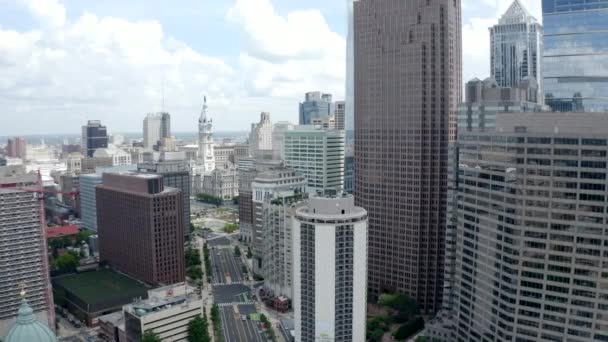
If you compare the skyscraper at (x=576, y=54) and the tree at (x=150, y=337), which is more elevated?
the skyscraper at (x=576, y=54)

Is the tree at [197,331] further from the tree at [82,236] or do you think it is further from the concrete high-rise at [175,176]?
the tree at [82,236]

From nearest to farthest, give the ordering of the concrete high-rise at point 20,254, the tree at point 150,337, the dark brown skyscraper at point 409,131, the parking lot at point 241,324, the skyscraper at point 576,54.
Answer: the tree at point 150,337 → the concrete high-rise at point 20,254 → the parking lot at point 241,324 → the dark brown skyscraper at point 409,131 → the skyscraper at point 576,54

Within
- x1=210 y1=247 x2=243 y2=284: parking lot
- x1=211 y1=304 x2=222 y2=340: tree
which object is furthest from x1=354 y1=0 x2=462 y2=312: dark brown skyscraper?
x1=210 y1=247 x2=243 y2=284: parking lot

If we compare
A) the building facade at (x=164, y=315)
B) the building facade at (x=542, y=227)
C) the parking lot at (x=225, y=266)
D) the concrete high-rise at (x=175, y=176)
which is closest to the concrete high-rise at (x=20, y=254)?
the building facade at (x=164, y=315)

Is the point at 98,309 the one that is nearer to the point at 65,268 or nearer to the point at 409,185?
the point at 65,268

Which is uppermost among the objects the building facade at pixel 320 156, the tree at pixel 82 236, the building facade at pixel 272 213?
the building facade at pixel 320 156

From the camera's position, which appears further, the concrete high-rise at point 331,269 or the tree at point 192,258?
the tree at point 192,258

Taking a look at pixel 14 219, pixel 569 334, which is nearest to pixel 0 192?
pixel 14 219

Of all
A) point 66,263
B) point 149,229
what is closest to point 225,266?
point 149,229
